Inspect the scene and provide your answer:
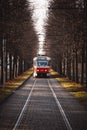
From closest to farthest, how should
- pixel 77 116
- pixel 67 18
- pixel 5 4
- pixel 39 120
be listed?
pixel 39 120
pixel 77 116
pixel 5 4
pixel 67 18

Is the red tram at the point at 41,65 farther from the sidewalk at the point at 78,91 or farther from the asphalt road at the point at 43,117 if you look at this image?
the asphalt road at the point at 43,117

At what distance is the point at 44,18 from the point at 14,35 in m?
24.0

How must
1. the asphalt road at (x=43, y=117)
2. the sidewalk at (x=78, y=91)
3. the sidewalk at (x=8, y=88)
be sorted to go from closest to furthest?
the asphalt road at (x=43, y=117)
the sidewalk at (x=78, y=91)
the sidewalk at (x=8, y=88)

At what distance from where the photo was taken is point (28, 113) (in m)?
27.1

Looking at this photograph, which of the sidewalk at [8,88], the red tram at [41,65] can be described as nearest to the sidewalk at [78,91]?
the sidewalk at [8,88]

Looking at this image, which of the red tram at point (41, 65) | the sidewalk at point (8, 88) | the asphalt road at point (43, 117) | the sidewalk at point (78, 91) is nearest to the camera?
the asphalt road at point (43, 117)

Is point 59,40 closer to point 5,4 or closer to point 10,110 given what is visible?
point 5,4

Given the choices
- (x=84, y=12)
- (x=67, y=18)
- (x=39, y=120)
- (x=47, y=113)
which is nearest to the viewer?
(x=39, y=120)

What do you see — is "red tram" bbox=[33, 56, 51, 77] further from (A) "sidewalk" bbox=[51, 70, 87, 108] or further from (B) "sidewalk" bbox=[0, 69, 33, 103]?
(A) "sidewalk" bbox=[51, 70, 87, 108]

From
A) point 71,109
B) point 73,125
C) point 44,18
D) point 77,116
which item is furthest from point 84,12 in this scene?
point 44,18

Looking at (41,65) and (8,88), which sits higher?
(41,65)

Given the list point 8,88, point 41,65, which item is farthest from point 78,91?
point 41,65

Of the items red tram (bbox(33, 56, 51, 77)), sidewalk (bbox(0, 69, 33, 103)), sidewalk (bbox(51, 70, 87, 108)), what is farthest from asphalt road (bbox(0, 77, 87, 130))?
red tram (bbox(33, 56, 51, 77))

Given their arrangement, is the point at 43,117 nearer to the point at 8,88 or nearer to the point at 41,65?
the point at 8,88
